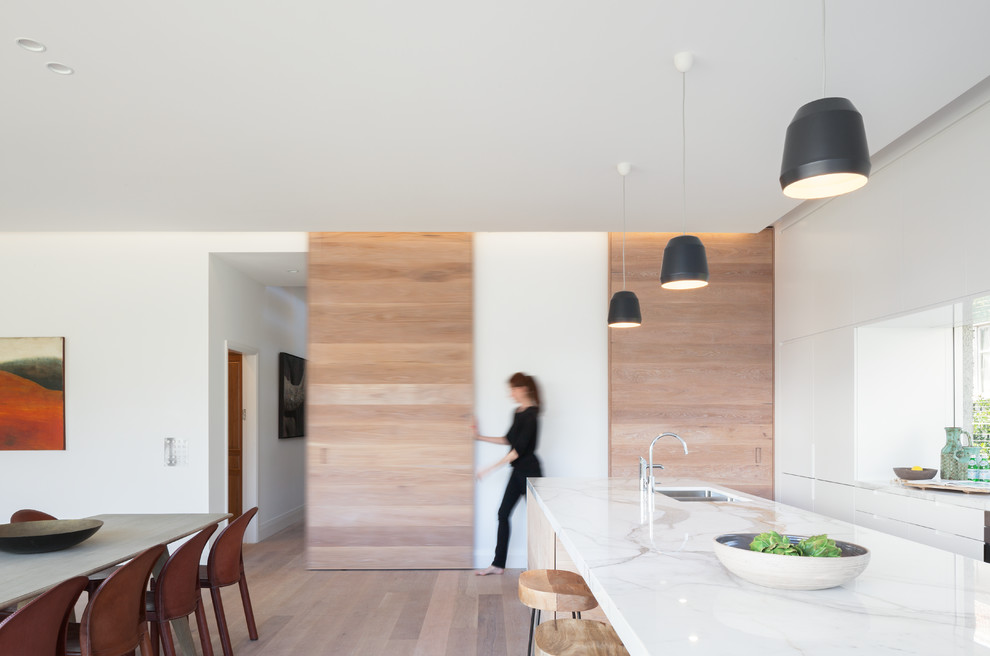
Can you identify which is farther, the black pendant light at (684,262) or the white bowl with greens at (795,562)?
the black pendant light at (684,262)

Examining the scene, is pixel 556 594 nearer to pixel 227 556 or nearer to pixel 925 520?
pixel 227 556

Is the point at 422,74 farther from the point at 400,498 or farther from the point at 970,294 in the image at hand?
the point at 400,498

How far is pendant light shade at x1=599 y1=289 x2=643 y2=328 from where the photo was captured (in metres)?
4.19

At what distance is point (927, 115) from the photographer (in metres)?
3.31

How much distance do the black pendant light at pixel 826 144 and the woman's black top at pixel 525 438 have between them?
3.44 m

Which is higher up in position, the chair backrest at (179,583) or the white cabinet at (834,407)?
the white cabinet at (834,407)

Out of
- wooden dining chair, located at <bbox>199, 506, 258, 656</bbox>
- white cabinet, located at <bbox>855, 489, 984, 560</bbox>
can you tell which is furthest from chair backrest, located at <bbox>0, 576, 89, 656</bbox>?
white cabinet, located at <bbox>855, 489, 984, 560</bbox>

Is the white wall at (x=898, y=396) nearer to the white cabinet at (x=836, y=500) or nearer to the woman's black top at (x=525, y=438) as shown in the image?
the white cabinet at (x=836, y=500)

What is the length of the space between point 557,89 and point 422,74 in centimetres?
58

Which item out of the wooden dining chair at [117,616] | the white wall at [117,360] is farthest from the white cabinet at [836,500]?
the white wall at [117,360]

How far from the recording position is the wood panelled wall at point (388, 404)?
556 cm

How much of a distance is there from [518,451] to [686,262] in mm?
2391

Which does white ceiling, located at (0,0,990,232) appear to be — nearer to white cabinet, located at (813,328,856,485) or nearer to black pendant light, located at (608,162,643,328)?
black pendant light, located at (608,162,643,328)

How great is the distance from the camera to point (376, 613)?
172 inches
